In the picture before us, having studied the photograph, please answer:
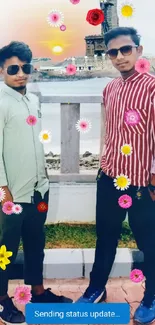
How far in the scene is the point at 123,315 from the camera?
8.97 feet

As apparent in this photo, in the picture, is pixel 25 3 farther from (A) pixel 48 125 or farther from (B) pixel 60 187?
(B) pixel 60 187

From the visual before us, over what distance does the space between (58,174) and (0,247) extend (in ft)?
2.13

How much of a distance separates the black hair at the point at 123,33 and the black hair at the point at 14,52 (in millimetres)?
432

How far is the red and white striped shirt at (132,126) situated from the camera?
2.37m

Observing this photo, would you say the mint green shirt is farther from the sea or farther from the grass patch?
Answer: the grass patch

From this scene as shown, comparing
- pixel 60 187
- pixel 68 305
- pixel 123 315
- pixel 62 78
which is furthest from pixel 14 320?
pixel 62 78

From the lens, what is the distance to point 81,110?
2.98 m
